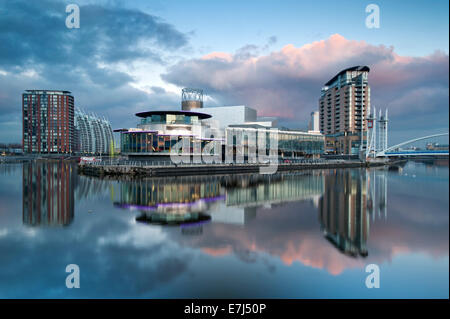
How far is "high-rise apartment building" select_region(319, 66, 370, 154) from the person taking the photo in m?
113

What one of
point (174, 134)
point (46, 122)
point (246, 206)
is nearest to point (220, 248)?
point (246, 206)

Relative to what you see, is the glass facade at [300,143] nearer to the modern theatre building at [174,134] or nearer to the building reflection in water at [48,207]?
the modern theatre building at [174,134]

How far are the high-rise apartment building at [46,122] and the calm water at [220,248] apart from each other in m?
148

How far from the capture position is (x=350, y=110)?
114 m

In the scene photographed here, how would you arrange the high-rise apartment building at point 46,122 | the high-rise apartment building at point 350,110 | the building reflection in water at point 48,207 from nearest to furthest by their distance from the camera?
the building reflection in water at point 48,207 → the high-rise apartment building at point 350,110 → the high-rise apartment building at point 46,122

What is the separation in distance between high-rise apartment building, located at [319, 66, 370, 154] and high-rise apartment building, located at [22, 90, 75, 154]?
137 meters

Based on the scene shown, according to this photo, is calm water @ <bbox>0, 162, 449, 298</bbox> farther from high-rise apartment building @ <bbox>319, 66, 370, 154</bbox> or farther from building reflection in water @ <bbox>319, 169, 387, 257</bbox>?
high-rise apartment building @ <bbox>319, 66, 370, 154</bbox>

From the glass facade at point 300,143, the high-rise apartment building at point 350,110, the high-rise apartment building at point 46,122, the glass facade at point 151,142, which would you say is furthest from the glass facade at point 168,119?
the high-rise apartment building at point 46,122

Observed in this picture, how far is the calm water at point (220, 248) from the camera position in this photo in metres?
8.62

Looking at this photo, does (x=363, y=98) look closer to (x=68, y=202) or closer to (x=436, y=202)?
(x=436, y=202)

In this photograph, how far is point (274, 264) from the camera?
10242mm

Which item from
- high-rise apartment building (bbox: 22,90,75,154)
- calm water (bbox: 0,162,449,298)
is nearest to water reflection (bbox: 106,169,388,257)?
calm water (bbox: 0,162,449,298)

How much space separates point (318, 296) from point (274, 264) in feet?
7.48
